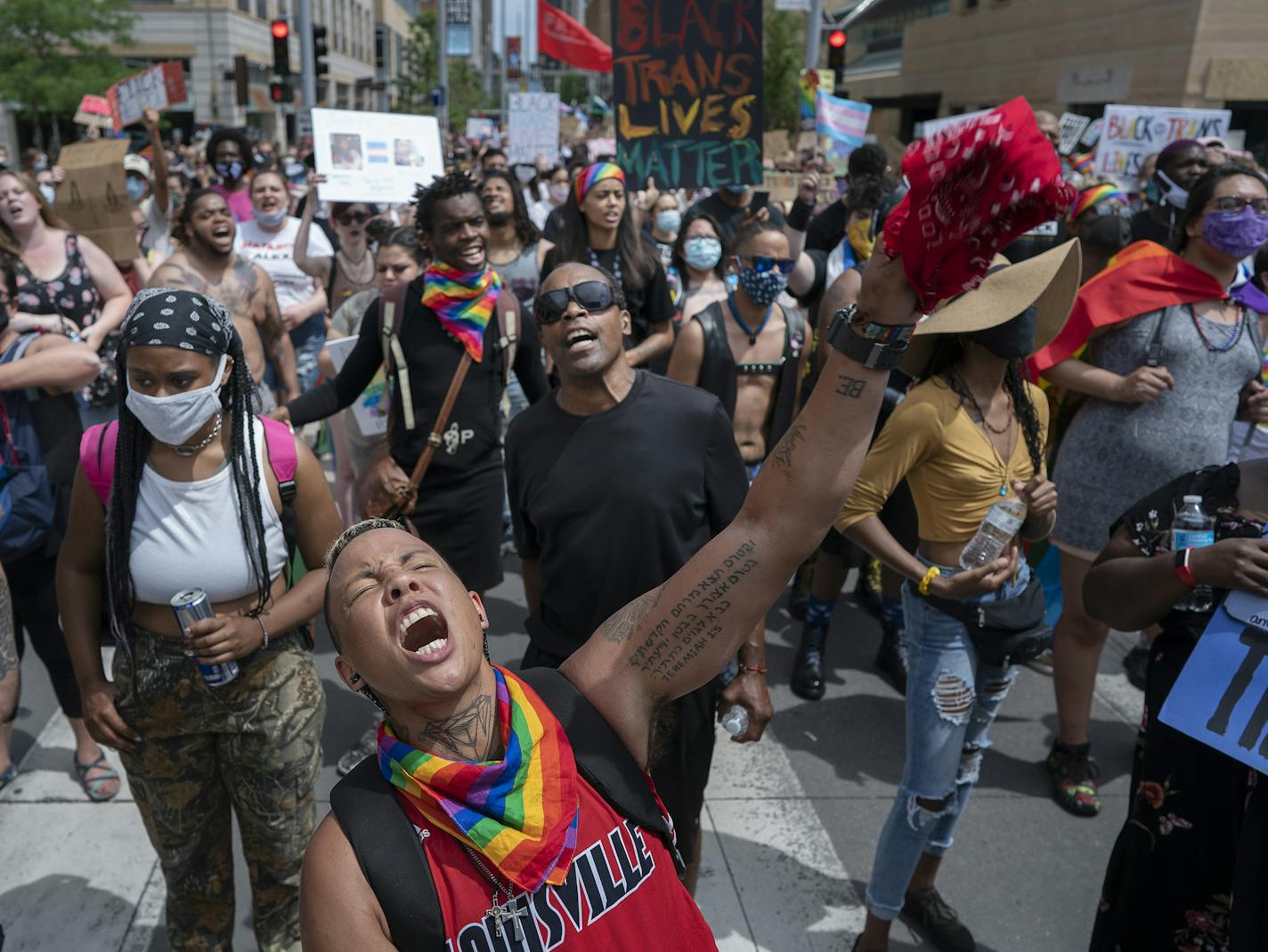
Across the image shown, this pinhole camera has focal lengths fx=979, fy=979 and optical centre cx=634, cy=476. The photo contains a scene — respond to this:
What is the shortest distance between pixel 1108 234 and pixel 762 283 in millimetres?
2197

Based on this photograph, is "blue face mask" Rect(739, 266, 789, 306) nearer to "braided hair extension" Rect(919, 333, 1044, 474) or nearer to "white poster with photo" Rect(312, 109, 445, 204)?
"braided hair extension" Rect(919, 333, 1044, 474)

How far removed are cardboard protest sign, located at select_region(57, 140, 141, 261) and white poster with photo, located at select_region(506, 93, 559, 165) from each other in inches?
267

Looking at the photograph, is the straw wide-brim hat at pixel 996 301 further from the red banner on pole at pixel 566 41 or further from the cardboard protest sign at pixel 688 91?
the red banner on pole at pixel 566 41

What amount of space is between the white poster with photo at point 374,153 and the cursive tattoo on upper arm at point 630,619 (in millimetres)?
5544

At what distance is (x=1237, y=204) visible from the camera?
11.9 ft

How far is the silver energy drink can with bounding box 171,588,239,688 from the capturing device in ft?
7.75

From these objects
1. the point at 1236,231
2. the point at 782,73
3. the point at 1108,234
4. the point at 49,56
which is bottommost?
the point at 1108,234

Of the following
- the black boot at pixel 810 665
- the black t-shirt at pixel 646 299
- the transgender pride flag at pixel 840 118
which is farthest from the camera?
the transgender pride flag at pixel 840 118

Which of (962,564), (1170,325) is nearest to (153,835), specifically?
(962,564)

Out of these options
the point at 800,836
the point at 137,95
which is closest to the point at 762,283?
the point at 800,836

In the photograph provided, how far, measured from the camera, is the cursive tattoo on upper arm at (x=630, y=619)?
1841 mm

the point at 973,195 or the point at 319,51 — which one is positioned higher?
the point at 319,51

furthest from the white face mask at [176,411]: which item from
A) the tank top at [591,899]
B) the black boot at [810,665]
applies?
the black boot at [810,665]

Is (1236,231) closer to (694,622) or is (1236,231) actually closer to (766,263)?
(766,263)
